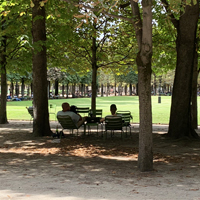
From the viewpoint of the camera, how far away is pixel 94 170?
7.77 meters

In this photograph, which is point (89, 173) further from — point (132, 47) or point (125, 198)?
point (132, 47)

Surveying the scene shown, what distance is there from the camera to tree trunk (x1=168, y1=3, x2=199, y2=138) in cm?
1278

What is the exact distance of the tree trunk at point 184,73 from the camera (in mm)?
→ 12781

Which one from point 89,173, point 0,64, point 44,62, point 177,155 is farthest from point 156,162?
point 0,64

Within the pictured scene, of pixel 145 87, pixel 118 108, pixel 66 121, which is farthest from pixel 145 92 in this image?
pixel 118 108

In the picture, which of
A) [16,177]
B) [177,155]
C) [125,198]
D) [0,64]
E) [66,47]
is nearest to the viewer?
[125,198]

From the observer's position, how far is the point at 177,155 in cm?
995

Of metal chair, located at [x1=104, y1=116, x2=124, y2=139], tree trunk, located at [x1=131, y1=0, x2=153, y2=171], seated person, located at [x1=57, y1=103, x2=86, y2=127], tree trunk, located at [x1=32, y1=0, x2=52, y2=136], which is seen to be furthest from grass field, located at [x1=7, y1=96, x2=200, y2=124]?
tree trunk, located at [x1=131, y1=0, x2=153, y2=171]

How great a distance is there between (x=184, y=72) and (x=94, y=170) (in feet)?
21.6

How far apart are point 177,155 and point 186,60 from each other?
14.1 feet

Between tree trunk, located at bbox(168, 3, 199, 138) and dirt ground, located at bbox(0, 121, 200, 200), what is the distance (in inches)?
27.2

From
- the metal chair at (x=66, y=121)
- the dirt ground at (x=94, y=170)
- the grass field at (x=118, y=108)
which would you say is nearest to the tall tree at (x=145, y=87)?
the dirt ground at (x=94, y=170)

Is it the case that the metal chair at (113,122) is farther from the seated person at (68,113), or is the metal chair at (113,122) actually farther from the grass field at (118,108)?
the grass field at (118,108)

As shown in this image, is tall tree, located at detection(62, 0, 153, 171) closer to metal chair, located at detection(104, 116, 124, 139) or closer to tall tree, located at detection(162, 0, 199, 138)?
metal chair, located at detection(104, 116, 124, 139)
